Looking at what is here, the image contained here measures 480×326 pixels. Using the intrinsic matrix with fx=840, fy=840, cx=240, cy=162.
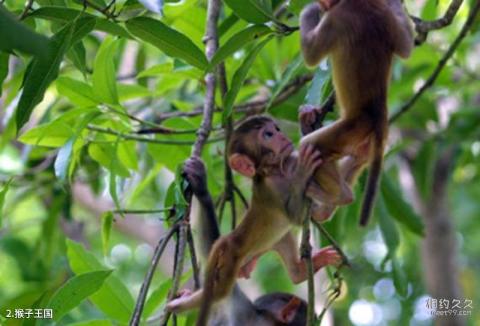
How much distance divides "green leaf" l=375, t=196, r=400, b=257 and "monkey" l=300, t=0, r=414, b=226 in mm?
1070

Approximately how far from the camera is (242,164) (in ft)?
9.03

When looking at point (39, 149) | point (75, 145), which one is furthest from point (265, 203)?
point (39, 149)

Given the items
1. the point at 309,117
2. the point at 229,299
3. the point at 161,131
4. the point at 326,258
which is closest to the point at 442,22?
the point at 309,117

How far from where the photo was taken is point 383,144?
2.53 meters

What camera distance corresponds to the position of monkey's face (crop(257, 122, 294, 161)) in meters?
2.77

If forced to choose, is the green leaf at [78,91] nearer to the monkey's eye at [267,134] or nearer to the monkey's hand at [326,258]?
the monkey's eye at [267,134]

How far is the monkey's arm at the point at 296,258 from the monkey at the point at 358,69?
30 cm

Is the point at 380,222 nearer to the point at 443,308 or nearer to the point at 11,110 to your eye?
the point at 443,308

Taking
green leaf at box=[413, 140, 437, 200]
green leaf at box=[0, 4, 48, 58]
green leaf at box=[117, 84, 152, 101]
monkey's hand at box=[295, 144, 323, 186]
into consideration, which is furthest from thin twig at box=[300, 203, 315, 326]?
green leaf at box=[413, 140, 437, 200]

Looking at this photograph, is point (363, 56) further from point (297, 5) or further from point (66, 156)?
point (66, 156)

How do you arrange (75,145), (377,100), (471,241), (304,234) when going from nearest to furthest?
(304,234) → (377,100) → (75,145) → (471,241)

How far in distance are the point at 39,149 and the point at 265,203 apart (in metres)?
1.56

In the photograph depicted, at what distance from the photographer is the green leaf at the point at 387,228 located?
12.0ft

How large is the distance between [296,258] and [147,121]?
925 millimetres
